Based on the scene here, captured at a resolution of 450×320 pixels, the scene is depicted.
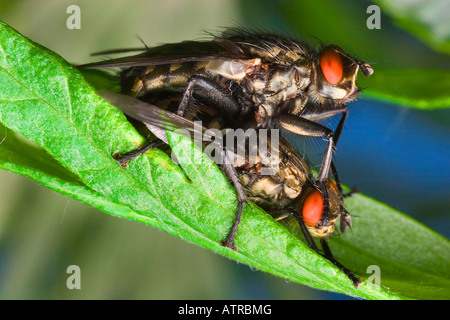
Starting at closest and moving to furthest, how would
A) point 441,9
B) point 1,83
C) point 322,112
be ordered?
point 1,83 < point 322,112 < point 441,9

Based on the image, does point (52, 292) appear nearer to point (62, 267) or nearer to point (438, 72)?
point (62, 267)

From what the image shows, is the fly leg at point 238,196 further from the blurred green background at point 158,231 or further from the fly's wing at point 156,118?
the blurred green background at point 158,231

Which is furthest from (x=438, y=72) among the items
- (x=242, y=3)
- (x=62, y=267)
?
(x=62, y=267)

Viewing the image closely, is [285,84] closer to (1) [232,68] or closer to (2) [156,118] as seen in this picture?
(1) [232,68]

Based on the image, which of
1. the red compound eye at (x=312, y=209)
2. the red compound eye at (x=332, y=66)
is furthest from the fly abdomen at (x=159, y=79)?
the red compound eye at (x=312, y=209)

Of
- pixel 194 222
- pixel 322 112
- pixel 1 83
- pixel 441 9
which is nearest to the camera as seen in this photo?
pixel 1 83

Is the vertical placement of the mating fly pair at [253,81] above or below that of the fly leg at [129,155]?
above

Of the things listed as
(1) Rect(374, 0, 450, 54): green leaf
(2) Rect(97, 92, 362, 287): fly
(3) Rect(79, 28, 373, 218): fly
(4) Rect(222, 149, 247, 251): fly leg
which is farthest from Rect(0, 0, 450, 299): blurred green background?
(4) Rect(222, 149, 247, 251): fly leg
